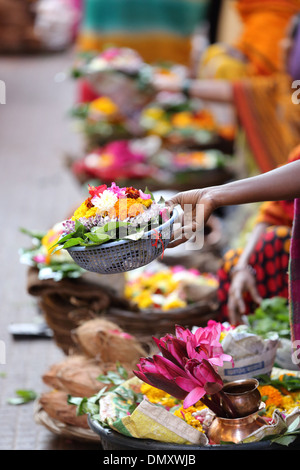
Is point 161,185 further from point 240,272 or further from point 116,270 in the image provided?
point 116,270

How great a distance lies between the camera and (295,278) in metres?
2.33

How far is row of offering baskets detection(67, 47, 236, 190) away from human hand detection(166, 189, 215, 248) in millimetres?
3058

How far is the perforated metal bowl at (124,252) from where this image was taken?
1997mm

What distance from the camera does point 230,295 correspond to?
3.08 metres

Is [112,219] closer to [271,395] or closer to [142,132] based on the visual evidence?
[271,395]

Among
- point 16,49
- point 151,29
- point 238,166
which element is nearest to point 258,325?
point 238,166

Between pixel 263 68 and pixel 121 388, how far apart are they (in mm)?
3706

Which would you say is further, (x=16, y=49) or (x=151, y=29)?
(x=16, y=49)

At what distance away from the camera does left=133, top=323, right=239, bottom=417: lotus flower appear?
6.70 ft

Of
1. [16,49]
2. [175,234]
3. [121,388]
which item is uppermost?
[16,49]

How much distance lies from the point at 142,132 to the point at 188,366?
4.50 metres

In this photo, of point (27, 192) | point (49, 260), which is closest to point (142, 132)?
point (27, 192)

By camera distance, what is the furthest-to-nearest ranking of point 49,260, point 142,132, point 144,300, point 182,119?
1. point 182,119
2. point 142,132
3. point 144,300
4. point 49,260

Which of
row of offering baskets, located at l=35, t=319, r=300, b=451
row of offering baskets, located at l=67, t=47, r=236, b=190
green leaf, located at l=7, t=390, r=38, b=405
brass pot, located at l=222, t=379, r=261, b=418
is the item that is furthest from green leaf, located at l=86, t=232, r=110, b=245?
row of offering baskets, located at l=67, t=47, r=236, b=190
